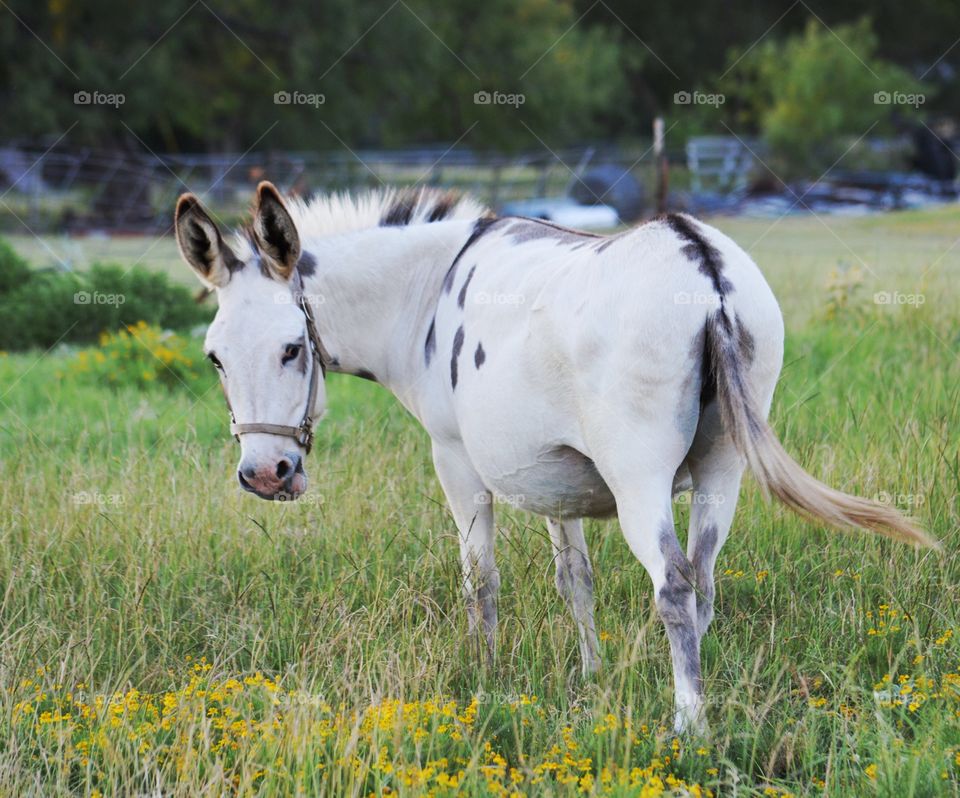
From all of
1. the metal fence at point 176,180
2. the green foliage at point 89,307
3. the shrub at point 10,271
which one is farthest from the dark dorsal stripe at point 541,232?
the metal fence at point 176,180

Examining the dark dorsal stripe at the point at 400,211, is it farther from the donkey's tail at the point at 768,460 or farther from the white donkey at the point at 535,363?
the donkey's tail at the point at 768,460

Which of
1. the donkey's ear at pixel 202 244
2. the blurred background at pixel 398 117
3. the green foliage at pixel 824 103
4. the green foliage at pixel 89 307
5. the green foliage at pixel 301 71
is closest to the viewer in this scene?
the donkey's ear at pixel 202 244

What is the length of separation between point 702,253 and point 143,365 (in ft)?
19.2

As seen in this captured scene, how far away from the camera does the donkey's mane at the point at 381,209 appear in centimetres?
439

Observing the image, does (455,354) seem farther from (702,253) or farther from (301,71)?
(301,71)

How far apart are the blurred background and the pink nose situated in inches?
587

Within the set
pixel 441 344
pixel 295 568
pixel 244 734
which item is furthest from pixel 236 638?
pixel 441 344

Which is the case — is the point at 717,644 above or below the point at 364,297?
below

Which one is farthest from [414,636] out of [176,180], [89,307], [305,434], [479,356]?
[176,180]

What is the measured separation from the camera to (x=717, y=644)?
3.75 meters

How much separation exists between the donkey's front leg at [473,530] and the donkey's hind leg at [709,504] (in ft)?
3.21

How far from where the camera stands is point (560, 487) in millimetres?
3582

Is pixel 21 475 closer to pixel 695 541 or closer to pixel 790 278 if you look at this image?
pixel 695 541

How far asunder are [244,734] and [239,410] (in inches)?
41.2
